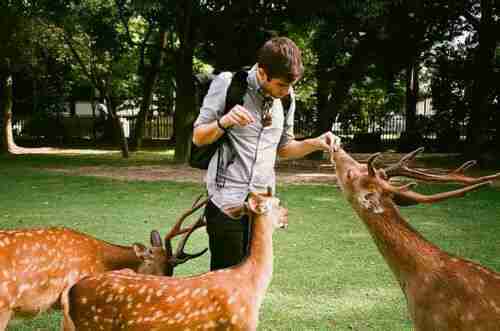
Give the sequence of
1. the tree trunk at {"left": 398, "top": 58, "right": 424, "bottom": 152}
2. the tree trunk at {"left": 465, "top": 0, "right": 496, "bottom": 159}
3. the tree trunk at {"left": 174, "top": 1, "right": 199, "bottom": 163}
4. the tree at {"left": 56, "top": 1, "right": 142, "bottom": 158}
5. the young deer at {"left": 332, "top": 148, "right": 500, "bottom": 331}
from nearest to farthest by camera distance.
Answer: the young deer at {"left": 332, "top": 148, "right": 500, "bottom": 331}
the tree trunk at {"left": 465, "top": 0, "right": 496, "bottom": 159}
the tree trunk at {"left": 174, "top": 1, "right": 199, "bottom": 163}
the tree at {"left": 56, "top": 1, "right": 142, "bottom": 158}
the tree trunk at {"left": 398, "top": 58, "right": 424, "bottom": 152}

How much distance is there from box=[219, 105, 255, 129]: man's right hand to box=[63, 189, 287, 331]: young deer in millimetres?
718

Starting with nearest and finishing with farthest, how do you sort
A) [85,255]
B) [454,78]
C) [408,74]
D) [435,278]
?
[435,278] < [85,255] < [454,78] < [408,74]

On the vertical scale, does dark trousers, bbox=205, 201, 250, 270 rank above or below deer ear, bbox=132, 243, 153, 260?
above

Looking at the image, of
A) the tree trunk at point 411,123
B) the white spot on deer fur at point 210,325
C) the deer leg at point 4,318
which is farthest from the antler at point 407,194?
the tree trunk at point 411,123

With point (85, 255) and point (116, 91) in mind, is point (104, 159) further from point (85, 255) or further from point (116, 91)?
point (85, 255)

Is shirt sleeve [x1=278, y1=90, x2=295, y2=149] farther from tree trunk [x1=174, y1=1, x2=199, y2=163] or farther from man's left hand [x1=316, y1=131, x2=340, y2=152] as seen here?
tree trunk [x1=174, y1=1, x2=199, y2=163]

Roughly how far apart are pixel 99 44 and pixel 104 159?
12.0 feet

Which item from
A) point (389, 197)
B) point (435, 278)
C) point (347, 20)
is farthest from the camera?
point (347, 20)

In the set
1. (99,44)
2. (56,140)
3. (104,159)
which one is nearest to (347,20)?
(99,44)

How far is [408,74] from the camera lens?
2391 centimetres

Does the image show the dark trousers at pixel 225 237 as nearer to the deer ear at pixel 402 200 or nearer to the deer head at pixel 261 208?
the deer head at pixel 261 208

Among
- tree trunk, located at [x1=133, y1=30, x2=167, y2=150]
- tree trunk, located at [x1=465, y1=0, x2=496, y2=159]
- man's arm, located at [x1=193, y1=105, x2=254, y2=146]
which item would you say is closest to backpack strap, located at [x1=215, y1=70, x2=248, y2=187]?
man's arm, located at [x1=193, y1=105, x2=254, y2=146]

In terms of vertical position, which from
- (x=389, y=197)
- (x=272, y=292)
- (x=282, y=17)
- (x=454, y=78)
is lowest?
(x=272, y=292)

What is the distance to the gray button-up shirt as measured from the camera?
3047 millimetres
